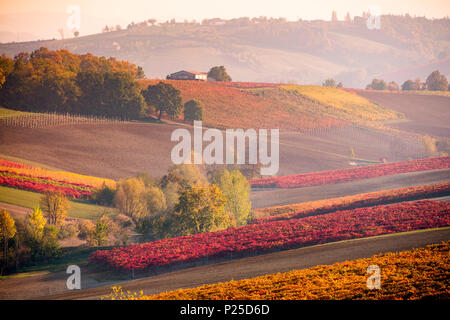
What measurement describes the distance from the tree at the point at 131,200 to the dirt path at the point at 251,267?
15655mm

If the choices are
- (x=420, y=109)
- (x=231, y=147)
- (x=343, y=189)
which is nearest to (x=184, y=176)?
(x=343, y=189)

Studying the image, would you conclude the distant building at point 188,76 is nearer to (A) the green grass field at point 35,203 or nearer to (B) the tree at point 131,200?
(A) the green grass field at point 35,203

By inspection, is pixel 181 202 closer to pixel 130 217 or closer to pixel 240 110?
pixel 130 217

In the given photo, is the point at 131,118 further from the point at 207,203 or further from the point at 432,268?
the point at 432,268

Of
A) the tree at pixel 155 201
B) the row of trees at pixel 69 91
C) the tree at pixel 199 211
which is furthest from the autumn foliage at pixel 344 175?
the row of trees at pixel 69 91

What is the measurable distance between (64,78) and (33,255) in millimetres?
59717

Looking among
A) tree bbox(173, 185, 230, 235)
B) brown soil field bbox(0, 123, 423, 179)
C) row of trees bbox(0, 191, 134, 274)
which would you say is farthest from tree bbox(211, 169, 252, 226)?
brown soil field bbox(0, 123, 423, 179)

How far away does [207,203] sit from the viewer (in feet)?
141

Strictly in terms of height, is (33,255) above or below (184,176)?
below

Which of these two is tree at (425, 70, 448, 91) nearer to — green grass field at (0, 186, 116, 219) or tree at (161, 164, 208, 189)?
tree at (161, 164, 208, 189)

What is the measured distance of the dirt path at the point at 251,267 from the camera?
26.9 meters

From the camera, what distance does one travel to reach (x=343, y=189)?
218 feet

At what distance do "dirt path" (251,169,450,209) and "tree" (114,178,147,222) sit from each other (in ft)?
48.9

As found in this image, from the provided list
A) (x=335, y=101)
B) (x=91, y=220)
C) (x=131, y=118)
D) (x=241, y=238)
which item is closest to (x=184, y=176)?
(x=91, y=220)
